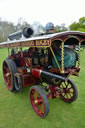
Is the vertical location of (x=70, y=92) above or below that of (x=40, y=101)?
below

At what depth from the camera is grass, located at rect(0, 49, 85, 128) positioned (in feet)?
7.34

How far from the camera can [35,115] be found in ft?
8.21

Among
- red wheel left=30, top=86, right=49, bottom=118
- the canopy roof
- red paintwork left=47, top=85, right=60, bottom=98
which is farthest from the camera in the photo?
red paintwork left=47, top=85, right=60, bottom=98

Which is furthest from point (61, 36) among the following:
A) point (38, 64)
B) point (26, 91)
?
point (26, 91)

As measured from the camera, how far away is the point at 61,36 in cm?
194

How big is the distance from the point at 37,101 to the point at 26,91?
137cm

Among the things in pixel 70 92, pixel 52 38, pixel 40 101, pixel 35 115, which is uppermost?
pixel 52 38

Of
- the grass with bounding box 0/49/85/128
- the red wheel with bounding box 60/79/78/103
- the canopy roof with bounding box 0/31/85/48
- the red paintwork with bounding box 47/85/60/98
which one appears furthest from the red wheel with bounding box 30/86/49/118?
the canopy roof with bounding box 0/31/85/48

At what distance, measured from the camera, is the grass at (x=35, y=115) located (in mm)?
2236

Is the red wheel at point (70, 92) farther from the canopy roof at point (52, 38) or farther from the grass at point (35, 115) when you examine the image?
the canopy roof at point (52, 38)

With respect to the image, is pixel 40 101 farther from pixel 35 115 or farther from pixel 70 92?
pixel 70 92

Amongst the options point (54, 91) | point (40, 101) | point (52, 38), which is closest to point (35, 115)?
point (40, 101)

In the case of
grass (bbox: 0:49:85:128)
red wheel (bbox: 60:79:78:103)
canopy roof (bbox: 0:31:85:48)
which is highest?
canopy roof (bbox: 0:31:85:48)

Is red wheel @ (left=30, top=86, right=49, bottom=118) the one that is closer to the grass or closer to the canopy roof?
the grass
